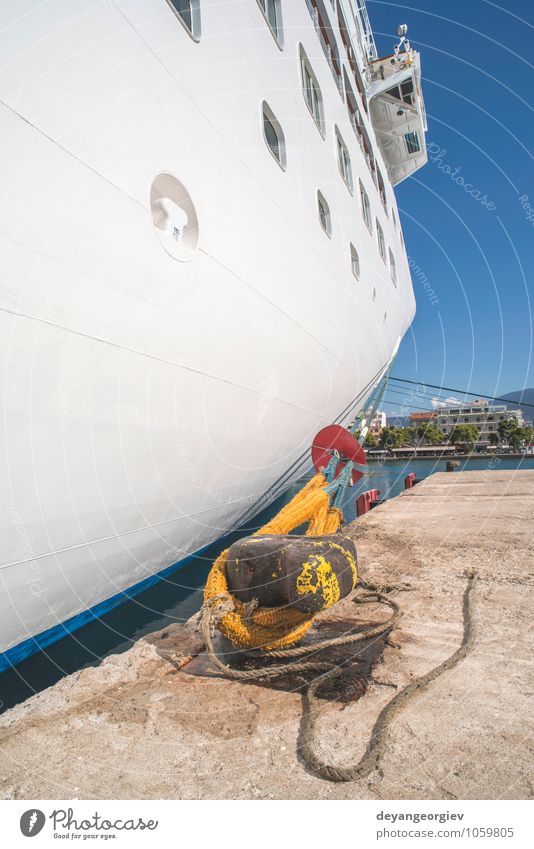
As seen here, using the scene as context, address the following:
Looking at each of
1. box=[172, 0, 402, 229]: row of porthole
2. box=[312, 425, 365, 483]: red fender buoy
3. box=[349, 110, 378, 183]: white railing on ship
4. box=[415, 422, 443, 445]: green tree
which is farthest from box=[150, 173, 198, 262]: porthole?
box=[415, 422, 443, 445]: green tree

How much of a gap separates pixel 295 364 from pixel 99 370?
2860 mm

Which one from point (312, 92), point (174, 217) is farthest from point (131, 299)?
point (312, 92)

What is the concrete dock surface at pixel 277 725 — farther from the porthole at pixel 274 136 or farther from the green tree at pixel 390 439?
the green tree at pixel 390 439

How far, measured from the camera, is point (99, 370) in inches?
117

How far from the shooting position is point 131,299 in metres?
3.10

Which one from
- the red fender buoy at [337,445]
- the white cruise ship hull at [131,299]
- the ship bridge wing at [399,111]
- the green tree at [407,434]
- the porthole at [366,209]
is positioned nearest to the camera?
the white cruise ship hull at [131,299]

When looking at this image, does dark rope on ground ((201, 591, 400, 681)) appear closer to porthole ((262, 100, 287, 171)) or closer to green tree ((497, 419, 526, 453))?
porthole ((262, 100, 287, 171))

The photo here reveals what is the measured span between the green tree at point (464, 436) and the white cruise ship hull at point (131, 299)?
68895 mm

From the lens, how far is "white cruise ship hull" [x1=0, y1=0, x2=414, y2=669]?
101 inches

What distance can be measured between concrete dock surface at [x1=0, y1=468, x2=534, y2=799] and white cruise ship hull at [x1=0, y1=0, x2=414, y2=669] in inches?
35.5

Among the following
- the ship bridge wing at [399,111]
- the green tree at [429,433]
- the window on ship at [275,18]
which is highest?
the ship bridge wing at [399,111]

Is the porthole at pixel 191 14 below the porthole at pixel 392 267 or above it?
below

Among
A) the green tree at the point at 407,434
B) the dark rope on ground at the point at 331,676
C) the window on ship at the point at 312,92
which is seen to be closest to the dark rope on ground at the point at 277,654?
the dark rope on ground at the point at 331,676

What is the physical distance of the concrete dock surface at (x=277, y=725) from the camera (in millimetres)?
1840
